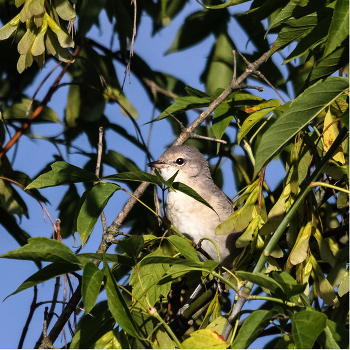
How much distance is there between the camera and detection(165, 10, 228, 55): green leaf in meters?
2.74

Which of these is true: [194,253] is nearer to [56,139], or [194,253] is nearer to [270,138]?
[270,138]

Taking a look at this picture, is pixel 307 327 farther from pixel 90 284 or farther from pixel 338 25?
pixel 338 25

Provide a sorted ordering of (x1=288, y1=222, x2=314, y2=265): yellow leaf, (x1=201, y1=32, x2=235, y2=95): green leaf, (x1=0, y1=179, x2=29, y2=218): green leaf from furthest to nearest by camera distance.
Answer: (x1=201, y1=32, x2=235, y2=95): green leaf < (x1=0, y1=179, x2=29, y2=218): green leaf < (x1=288, y1=222, x2=314, y2=265): yellow leaf

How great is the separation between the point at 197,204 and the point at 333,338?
1.74m

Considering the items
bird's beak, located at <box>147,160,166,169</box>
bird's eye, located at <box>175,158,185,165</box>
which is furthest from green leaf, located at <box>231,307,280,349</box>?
bird's eye, located at <box>175,158,185,165</box>

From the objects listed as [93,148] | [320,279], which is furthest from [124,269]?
[320,279]

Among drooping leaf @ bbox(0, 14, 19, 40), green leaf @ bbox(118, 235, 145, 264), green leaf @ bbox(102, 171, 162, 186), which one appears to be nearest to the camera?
green leaf @ bbox(118, 235, 145, 264)

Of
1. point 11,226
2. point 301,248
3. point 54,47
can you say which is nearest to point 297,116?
point 301,248

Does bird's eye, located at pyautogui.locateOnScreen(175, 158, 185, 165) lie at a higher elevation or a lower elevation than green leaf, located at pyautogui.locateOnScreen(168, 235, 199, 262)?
higher

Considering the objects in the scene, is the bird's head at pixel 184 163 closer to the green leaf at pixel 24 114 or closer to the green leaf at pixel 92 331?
the green leaf at pixel 24 114

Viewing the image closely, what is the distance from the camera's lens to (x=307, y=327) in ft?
3.68

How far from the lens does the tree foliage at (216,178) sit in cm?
121

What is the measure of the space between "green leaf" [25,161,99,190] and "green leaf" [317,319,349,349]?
2.83 feet

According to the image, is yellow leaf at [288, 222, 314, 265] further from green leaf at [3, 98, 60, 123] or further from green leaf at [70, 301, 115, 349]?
green leaf at [3, 98, 60, 123]
